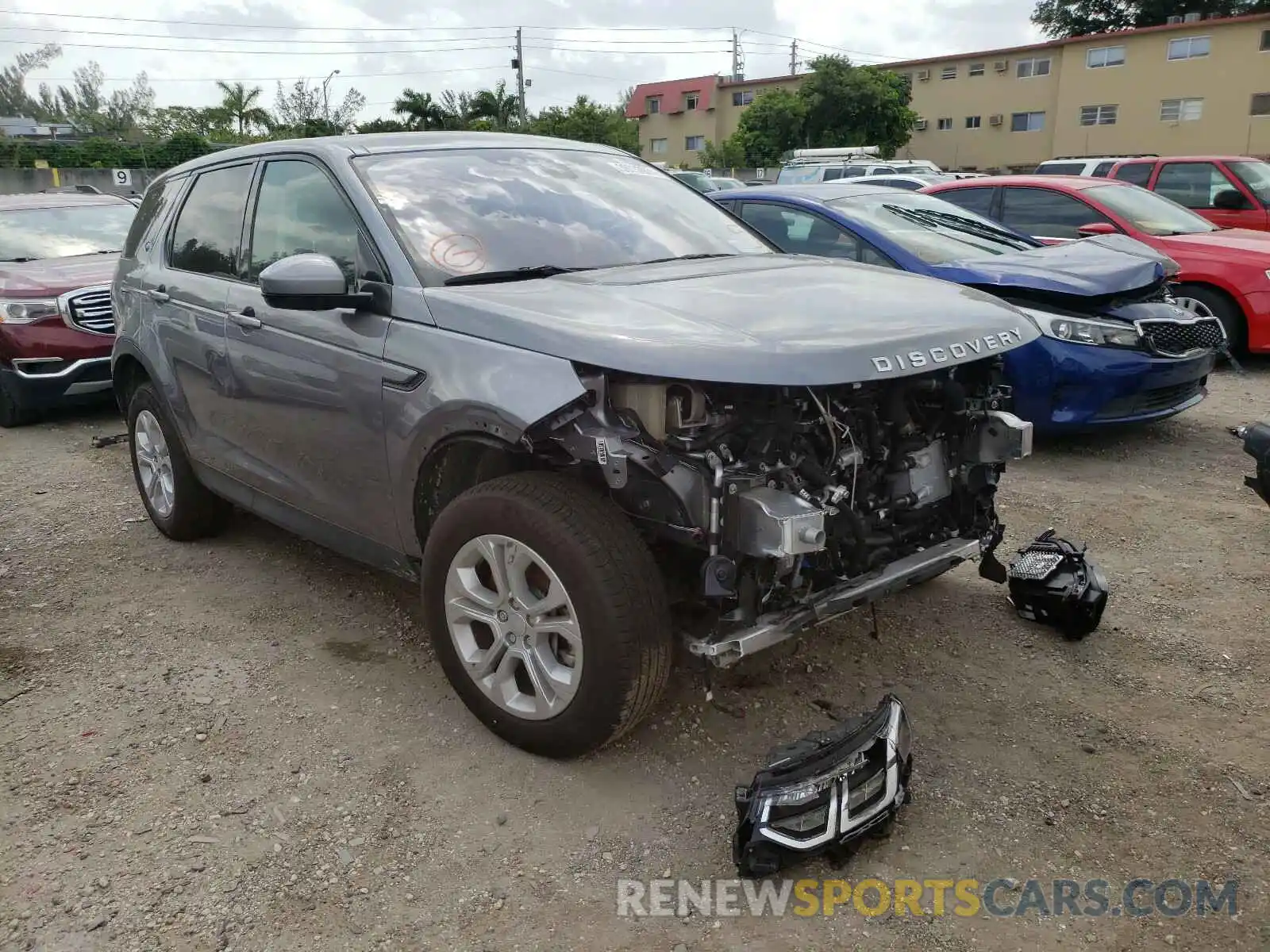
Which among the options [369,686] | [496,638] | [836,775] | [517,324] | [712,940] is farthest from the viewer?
[369,686]

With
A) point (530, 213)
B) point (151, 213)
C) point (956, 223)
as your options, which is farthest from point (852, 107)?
point (530, 213)

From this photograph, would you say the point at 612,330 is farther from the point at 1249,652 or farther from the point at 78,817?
the point at 1249,652

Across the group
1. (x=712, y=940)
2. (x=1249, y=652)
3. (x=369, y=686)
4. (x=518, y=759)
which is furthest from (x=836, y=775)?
(x=1249, y=652)

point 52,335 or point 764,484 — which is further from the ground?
point 764,484

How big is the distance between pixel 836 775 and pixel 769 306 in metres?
1.32

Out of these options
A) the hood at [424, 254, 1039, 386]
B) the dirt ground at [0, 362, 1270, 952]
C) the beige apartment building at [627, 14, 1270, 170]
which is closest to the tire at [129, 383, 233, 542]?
the dirt ground at [0, 362, 1270, 952]

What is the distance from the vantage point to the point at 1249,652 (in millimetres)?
3615

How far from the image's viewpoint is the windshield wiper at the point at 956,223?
6.66 m

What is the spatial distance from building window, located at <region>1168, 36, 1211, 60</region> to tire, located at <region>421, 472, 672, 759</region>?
4425cm

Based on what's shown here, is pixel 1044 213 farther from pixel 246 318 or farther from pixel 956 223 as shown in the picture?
pixel 246 318

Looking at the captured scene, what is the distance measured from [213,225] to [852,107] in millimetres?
42546

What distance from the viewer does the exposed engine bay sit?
262cm

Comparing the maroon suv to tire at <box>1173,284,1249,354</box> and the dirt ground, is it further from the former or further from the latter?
tire at <box>1173,284,1249,354</box>

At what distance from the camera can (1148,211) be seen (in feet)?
27.8
